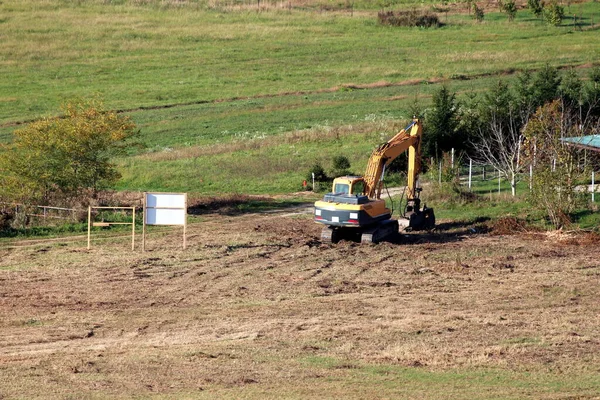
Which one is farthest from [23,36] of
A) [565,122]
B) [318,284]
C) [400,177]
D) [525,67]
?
[318,284]

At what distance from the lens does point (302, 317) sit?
87.5 ft

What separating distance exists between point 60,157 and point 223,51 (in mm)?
54103

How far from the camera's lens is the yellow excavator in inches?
1411

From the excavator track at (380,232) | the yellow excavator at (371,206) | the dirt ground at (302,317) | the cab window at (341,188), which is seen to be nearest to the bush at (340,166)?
the yellow excavator at (371,206)

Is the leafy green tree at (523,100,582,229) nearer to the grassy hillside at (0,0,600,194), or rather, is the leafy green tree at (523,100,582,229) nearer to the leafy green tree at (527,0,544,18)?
the grassy hillside at (0,0,600,194)

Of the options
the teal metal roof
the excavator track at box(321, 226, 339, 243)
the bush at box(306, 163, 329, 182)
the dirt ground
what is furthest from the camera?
the bush at box(306, 163, 329, 182)

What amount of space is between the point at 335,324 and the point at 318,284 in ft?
17.1

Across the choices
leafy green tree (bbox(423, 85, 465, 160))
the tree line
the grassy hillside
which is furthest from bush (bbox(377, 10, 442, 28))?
leafy green tree (bbox(423, 85, 465, 160))

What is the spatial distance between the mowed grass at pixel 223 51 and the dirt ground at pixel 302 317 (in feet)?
136

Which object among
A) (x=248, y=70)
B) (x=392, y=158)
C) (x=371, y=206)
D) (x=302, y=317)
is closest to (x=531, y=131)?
(x=392, y=158)

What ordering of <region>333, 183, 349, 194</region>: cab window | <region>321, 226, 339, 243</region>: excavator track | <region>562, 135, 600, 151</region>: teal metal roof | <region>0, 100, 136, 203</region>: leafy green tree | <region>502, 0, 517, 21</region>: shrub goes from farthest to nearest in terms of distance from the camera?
<region>502, 0, 517, 21</region>: shrub, <region>0, 100, 136, 203</region>: leafy green tree, <region>562, 135, 600, 151</region>: teal metal roof, <region>321, 226, 339, 243</region>: excavator track, <region>333, 183, 349, 194</region>: cab window

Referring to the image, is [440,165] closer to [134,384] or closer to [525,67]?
[134,384]

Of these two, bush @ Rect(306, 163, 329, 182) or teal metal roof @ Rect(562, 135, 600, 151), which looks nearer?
teal metal roof @ Rect(562, 135, 600, 151)

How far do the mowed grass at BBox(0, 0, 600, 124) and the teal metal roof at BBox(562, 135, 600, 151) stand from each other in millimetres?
38863
